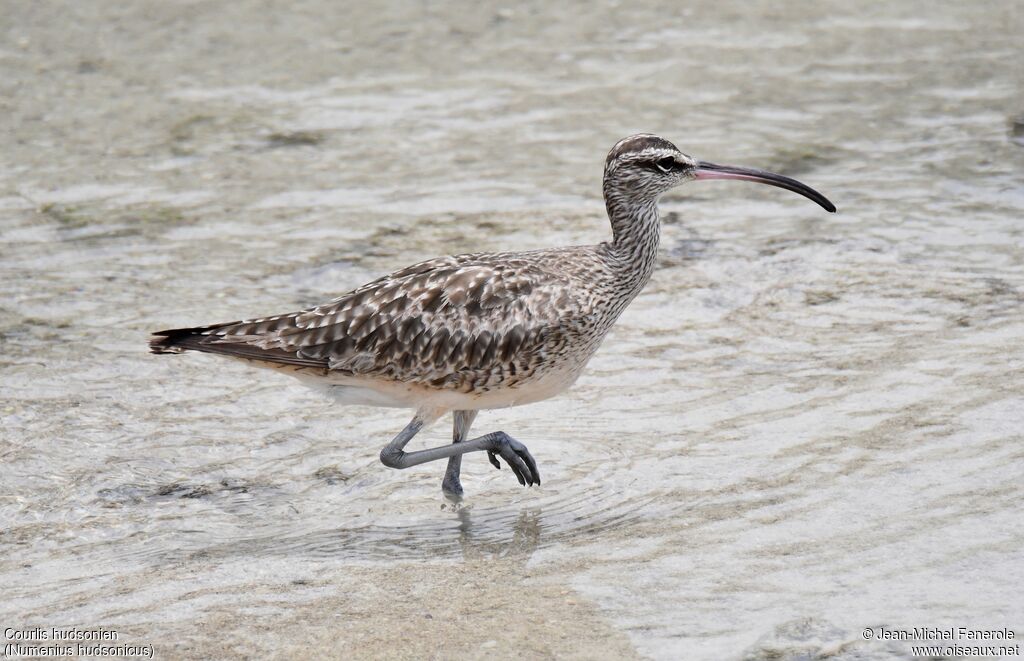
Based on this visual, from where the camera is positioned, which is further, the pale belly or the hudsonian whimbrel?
the pale belly

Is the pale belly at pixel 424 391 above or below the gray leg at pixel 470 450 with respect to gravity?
above

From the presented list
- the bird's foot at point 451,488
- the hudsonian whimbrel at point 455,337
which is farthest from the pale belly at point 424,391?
the bird's foot at point 451,488

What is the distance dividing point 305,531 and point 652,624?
6.61ft

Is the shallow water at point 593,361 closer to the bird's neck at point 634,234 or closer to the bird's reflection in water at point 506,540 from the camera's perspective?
the bird's reflection in water at point 506,540

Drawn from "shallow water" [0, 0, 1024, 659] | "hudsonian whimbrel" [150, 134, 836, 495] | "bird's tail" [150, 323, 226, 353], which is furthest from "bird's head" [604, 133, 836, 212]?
"bird's tail" [150, 323, 226, 353]

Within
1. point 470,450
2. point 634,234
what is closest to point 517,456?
point 470,450

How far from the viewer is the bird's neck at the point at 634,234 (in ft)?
26.3

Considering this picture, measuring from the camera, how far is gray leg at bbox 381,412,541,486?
7.61 m

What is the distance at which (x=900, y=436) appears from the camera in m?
8.03

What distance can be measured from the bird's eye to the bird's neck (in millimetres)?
178

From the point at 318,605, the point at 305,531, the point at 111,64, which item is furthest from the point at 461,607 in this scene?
the point at 111,64

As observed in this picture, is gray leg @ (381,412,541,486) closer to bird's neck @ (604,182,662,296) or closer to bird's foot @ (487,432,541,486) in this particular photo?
bird's foot @ (487,432,541,486)

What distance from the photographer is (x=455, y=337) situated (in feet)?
25.1

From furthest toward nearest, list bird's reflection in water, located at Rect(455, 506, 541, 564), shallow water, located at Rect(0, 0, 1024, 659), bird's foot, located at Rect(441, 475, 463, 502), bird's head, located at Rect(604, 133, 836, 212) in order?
bird's head, located at Rect(604, 133, 836, 212)
bird's foot, located at Rect(441, 475, 463, 502)
bird's reflection in water, located at Rect(455, 506, 541, 564)
shallow water, located at Rect(0, 0, 1024, 659)
